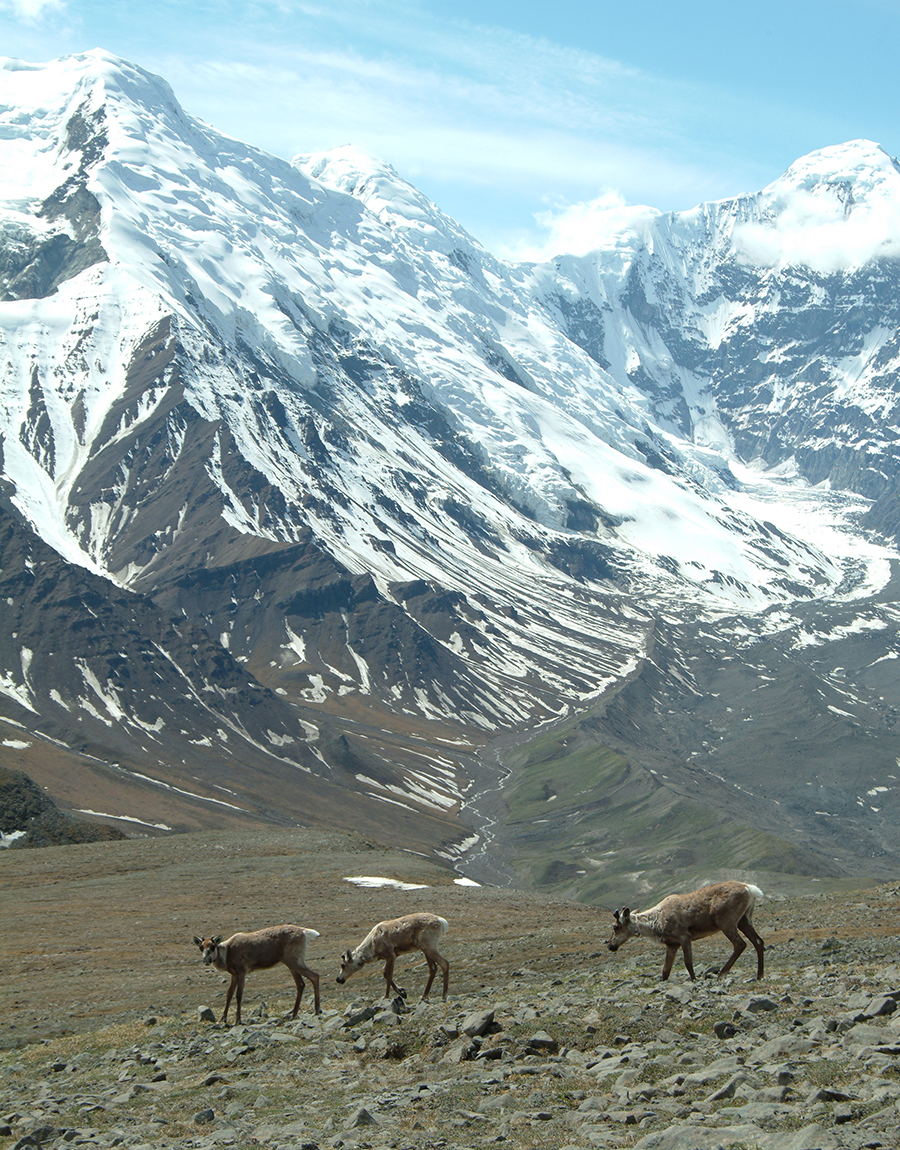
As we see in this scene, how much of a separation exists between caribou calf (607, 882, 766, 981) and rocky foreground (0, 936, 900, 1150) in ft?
3.07

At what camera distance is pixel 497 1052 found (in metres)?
23.4

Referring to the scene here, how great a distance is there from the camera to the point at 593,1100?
1938 centimetres

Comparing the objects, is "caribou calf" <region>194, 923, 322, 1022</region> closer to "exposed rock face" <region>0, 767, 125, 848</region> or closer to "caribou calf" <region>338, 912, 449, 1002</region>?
"caribou calf" <region>338, 912, 449, 1002</region>

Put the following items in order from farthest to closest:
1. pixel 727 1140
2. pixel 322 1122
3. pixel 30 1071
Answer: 1. pixel 30 1071
2. pixel 322 1122
3. pixel 727 1140

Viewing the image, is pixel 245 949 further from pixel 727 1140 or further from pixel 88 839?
pixel 88 839

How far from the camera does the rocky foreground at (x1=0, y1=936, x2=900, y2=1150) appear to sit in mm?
17750

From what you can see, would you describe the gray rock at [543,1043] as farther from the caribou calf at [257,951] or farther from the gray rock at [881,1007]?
the caribou calf at [257,951]

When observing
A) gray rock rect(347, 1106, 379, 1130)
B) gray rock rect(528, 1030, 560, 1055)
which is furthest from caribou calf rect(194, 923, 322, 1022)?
gray rock rect(347, 1106, 379, 1130)

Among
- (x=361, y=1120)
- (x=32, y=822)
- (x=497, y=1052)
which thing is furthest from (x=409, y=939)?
(x=32, y=822)

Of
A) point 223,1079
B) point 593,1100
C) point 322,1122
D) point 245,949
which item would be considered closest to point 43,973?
point 245,949

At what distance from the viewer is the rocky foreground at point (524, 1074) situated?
17.8 metres

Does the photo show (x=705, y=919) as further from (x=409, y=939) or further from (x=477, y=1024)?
(x=409, y=939)

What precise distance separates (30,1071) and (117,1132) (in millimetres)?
9971

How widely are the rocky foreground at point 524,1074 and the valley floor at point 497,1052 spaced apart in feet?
0.21
